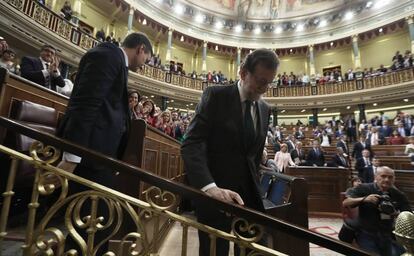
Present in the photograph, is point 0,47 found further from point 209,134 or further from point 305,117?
point 305,117

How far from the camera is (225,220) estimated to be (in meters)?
1.14

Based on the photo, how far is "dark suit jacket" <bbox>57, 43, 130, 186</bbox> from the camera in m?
1.14

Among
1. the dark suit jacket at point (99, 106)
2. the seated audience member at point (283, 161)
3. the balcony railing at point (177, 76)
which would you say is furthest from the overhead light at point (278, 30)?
the dark suit jacket at point (99, 106)

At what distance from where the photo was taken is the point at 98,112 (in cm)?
122

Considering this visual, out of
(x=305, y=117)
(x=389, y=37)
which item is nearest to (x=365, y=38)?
(x=389, y=37)

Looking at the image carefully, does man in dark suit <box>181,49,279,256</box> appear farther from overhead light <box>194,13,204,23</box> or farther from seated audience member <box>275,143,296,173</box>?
overhead light <box>194,13,204,23</box>

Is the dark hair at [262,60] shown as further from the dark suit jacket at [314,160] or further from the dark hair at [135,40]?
the dark suit jacket at [314,160]

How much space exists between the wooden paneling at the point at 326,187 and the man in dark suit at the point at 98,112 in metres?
5.18

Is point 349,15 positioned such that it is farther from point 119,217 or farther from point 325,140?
point 119,217

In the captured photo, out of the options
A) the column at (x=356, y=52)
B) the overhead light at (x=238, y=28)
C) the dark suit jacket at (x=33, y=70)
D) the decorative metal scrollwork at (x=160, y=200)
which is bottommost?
the decorative metal scrollwork at (x=160, y=200)

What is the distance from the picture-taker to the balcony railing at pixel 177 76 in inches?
265

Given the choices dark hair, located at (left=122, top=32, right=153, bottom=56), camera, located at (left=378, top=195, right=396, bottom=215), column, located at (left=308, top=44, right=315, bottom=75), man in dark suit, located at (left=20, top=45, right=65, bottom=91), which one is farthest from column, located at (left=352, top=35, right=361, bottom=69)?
dark hair, located at (left=122, top=32, right=153, bottom=56)

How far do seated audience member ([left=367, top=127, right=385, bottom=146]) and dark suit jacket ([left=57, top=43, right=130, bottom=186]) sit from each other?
873 centimetres

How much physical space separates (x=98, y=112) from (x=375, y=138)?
9.26 m
